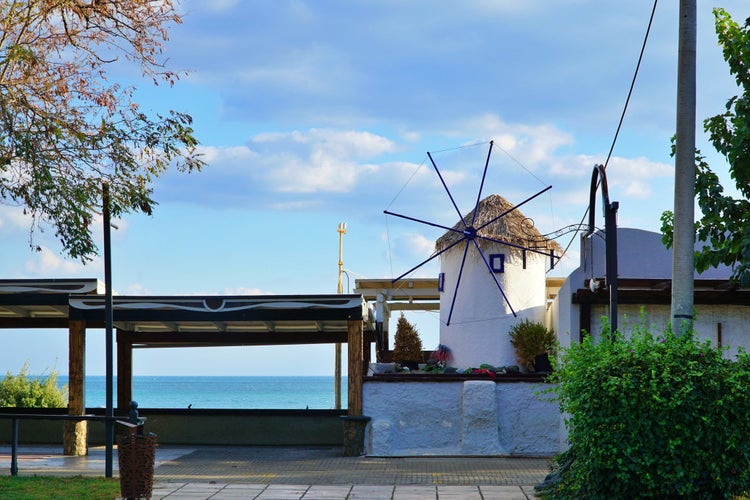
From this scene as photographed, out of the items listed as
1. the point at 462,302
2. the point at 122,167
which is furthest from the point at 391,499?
the point at 462,302

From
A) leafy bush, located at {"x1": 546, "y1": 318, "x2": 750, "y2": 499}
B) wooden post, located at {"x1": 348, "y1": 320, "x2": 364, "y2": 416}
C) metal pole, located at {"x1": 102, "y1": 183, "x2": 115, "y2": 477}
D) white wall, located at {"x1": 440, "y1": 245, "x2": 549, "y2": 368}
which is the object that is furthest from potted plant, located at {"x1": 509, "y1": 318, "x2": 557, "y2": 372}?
leafy bush, located at {"x1": 546, "y1": 318, "x2": 750, "y2": 499}

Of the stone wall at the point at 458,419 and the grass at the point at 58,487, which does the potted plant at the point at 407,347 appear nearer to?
the stone wall at the point at 458,419

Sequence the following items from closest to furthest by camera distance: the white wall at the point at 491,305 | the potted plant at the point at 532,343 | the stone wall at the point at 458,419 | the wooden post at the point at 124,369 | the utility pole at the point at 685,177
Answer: the utility pole at the point at 685,177 < the stone wall at the point at 458,419 < the potted plant at the point at 532,343 < the white wall at the point at 491,305 < the wooden post at the point at 124,369

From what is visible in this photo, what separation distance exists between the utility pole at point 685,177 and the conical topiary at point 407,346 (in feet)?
36.4

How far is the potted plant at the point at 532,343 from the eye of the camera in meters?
19.5

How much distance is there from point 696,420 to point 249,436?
1361cm

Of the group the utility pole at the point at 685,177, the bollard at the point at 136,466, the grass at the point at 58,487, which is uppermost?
the utility pole at the point at 685,177

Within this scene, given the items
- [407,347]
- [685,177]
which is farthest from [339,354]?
[685,177]

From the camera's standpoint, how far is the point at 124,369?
22125 millimetres

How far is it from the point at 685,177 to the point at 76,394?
12137mm

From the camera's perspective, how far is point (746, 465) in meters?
9.38

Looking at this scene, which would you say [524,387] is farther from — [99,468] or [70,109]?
[70,109]

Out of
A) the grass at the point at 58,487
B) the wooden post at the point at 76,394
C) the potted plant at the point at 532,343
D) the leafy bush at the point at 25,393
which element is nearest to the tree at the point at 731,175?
the potted plant at the point at 532,343

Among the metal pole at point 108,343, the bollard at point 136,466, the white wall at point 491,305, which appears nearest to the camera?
the bollard at point 136,466
